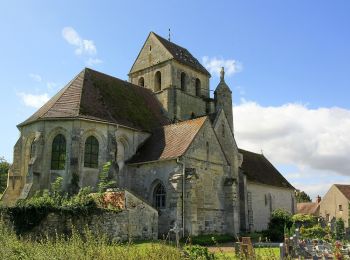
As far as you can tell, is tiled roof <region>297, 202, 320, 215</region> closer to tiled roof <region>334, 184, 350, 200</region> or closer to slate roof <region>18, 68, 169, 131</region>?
tiled roof <region>334, 184, 350, 200</region>

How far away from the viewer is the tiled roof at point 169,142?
2501 cm

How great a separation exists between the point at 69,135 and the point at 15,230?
7.65 metres

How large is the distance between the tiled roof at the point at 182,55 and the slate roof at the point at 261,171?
30.8ft

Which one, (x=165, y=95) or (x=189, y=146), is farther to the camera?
(x=165, y=95)

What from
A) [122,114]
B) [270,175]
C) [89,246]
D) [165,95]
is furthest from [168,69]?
[89,246]

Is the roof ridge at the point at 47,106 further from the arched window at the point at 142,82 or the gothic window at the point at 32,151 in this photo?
the arched window at the point at 142,82

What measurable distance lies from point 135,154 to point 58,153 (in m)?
5.12

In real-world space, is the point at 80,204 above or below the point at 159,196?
below

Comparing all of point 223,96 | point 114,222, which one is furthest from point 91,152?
point 223,96

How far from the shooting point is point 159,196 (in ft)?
82.3

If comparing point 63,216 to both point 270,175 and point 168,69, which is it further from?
point 270,175

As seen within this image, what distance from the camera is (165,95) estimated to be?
3381 centimetres

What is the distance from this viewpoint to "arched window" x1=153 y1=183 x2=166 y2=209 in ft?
81.2

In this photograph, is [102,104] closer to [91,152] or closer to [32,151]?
[91,152]
